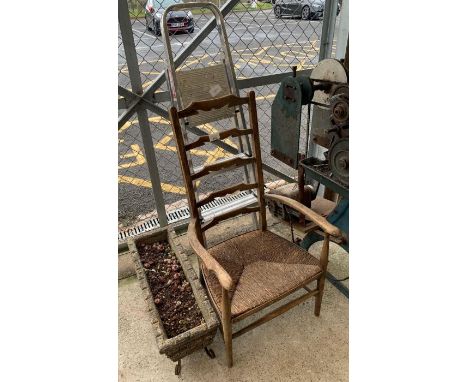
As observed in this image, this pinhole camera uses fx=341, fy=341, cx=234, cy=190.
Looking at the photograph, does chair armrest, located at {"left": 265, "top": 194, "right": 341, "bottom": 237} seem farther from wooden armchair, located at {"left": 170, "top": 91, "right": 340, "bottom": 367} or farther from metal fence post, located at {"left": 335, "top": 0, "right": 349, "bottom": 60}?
metal fence post, located at {"left": 335, "top": 0, "right": 349, "bottom": 60}

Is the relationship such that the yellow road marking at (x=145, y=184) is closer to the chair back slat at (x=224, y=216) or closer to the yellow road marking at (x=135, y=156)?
the yellow road marking at (x=135, y=156)

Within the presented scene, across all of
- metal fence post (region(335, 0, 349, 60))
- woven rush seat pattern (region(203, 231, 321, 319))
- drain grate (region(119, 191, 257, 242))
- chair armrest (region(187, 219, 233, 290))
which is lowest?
drain grate (region(119, 191, 257, 242))

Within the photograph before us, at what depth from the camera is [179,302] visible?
1.76 m

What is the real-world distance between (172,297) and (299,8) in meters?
2.86

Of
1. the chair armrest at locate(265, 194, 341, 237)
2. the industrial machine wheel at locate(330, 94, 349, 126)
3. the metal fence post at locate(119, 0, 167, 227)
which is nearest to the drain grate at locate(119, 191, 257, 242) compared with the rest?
the metal fence post at locate(119, 0, 167, 227)

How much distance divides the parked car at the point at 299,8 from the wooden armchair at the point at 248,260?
1.99 metres

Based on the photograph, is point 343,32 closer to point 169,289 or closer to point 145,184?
point 169,289

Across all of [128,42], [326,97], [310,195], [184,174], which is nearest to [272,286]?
[184,174]

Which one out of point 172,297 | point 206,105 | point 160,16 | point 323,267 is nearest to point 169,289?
point 172,297

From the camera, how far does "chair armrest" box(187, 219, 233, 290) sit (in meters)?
1.35

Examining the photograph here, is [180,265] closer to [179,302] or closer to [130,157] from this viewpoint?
[179,302]

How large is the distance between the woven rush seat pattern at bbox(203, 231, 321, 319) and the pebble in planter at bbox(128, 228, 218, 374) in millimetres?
120

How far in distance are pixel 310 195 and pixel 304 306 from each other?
72 centimetres

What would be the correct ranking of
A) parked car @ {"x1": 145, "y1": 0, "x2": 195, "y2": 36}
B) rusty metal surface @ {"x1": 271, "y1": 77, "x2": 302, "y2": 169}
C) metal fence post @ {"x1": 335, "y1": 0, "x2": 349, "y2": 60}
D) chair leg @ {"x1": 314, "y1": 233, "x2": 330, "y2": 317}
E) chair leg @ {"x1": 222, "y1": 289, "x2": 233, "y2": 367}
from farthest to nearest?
metal fence post @ {"x1": 335, "y1": 0, "x2": 349, "y2": 60}, parked car @ {"x1": 145, "y1": 0, "x2": 195, "y2": 36}, rusty metal surface @ {"x1": 271, "y1": 77, "x2": 302, "y2": 169}, chair leg @ {"x1": 314, "y1": 233, "x2": 330, "y2": 317}, chair leg @ {"x1": 222, "y1": 289, "x2": 233, "y2": 367}
